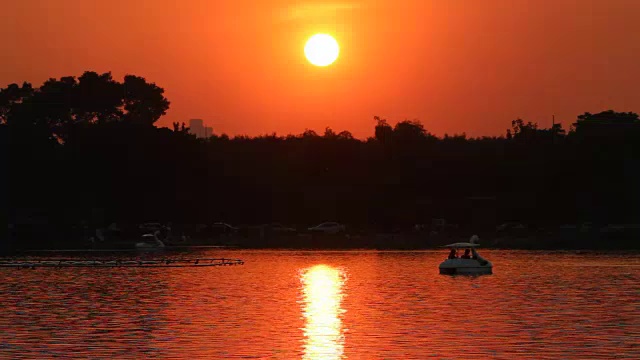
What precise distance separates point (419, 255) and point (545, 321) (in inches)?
2799

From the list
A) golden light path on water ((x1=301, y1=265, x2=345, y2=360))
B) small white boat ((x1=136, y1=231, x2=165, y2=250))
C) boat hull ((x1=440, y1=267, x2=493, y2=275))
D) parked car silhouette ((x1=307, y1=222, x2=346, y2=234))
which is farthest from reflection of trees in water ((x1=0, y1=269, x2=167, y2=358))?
parked car silhouette ((x1=307, y1=222, x2=346, y2=234))

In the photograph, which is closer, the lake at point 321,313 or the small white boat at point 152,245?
the lake at point 321,313

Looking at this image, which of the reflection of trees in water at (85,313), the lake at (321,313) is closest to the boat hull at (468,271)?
the lake at (321,313)

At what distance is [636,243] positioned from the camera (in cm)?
14750

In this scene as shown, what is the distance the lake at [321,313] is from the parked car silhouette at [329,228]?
58.4 metres

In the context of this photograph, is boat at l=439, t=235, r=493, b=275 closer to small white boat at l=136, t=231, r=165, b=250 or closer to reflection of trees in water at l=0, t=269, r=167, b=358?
reflection of trees in water at l=0, t=269, r=167, b=358

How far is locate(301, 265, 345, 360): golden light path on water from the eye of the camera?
4788 cm

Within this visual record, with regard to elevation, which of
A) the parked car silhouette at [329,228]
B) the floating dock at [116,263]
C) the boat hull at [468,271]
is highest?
the parked car silhouette at [329,228]

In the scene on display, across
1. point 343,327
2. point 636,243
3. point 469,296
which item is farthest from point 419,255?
point 343,327

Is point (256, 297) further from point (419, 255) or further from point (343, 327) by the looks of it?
point (419, 255)

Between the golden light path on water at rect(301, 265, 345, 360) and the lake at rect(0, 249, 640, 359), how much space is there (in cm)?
8

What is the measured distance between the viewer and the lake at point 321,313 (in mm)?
47688

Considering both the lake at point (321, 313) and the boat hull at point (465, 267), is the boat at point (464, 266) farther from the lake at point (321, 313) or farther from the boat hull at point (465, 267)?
the lake at point (321, 313)

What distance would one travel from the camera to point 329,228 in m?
168
